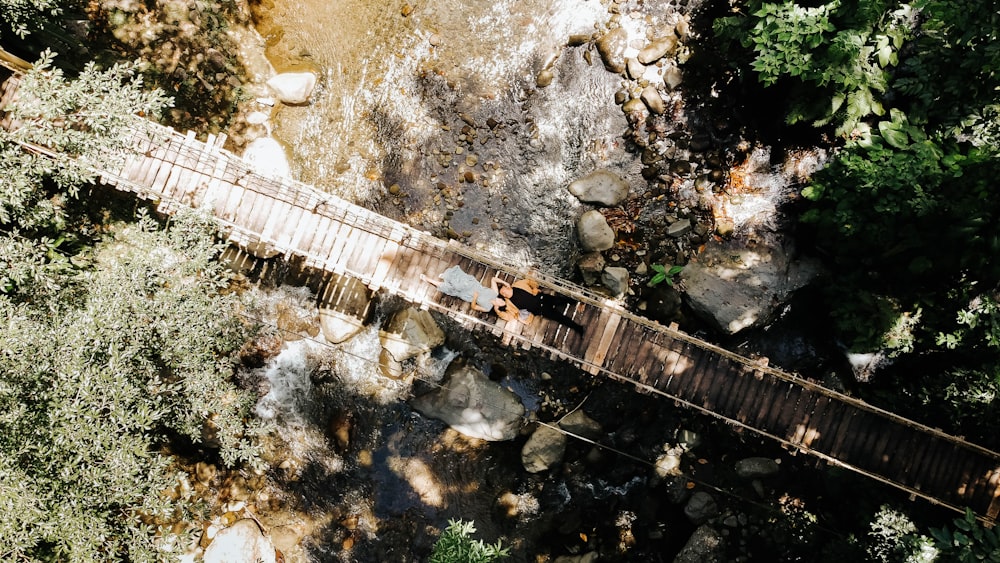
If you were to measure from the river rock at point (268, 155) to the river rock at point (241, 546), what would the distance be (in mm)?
7791

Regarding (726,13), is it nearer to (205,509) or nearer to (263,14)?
(263,14)

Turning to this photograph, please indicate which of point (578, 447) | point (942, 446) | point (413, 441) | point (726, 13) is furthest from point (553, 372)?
point (726, 13)

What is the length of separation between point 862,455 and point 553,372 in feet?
20.1

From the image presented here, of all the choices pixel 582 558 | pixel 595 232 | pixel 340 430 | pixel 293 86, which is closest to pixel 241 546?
pixel 340 430

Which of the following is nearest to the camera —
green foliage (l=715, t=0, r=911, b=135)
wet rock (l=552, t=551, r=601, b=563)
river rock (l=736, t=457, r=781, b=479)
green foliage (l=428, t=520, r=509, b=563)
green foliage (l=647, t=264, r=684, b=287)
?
green foliage (l=428, t=520, r=509, b=563)

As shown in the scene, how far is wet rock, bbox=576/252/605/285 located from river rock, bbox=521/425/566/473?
3410mm

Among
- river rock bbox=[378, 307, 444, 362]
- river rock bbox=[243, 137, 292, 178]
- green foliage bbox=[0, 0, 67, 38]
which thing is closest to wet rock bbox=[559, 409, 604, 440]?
river rock bbox=[378, 307, 444, 362]

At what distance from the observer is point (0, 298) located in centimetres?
876

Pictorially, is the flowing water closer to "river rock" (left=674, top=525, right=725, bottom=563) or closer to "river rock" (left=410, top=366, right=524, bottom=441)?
"river rock" (left=410, top=366, right=524, bottom=441)

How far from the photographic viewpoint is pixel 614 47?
40.7 ft

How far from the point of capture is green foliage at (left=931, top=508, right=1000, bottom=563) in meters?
8.34

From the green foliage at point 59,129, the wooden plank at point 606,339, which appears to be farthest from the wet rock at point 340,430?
the green foliage at point 59,129

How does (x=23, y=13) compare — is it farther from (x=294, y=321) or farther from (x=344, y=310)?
(x=344, y=310)

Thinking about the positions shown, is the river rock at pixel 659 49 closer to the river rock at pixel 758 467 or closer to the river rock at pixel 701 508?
the river rock at pixel 758 467
